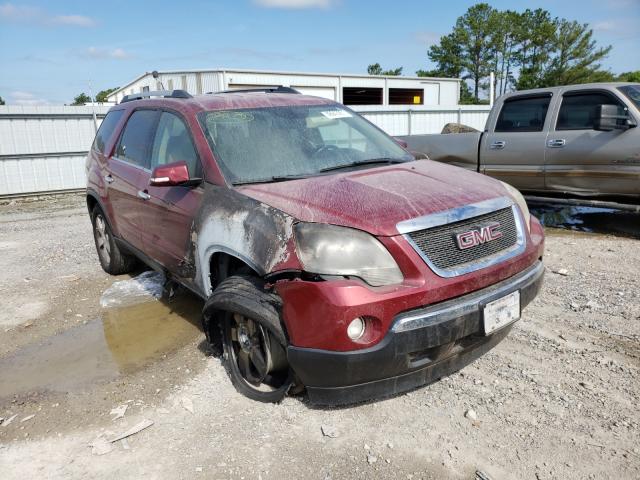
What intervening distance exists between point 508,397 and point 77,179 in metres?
13.0

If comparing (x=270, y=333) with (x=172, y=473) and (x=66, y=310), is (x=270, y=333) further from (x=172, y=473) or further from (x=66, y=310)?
(x=66, y=310)

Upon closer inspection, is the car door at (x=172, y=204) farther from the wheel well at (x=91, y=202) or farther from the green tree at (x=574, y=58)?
the green tree at (x=574, y=58)

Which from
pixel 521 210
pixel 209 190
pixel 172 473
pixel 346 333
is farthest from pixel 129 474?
pixel 521 210

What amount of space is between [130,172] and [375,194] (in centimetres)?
257

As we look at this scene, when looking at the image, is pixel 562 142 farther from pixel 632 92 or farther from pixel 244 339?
pixel 244 339

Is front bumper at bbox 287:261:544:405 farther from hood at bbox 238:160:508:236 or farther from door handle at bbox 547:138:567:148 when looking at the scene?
door handle at bbox 547:138:567:148

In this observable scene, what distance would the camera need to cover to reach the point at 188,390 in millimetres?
3301

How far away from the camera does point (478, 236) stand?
272cm

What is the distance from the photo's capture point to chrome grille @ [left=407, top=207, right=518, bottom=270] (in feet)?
8.37

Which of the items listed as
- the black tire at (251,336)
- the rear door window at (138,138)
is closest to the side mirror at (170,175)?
the black tire at (251,336)

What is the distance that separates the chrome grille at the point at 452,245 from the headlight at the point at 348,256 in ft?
0.61

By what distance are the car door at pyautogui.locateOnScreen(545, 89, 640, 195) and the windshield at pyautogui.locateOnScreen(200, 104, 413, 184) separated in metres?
3.77

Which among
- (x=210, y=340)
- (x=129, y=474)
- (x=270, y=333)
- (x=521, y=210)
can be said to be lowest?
(x=129, y=474)

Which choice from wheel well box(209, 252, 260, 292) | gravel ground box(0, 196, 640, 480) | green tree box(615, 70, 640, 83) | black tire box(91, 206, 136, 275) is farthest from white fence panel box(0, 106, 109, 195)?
green tree box(615, 70, 640, 83)
